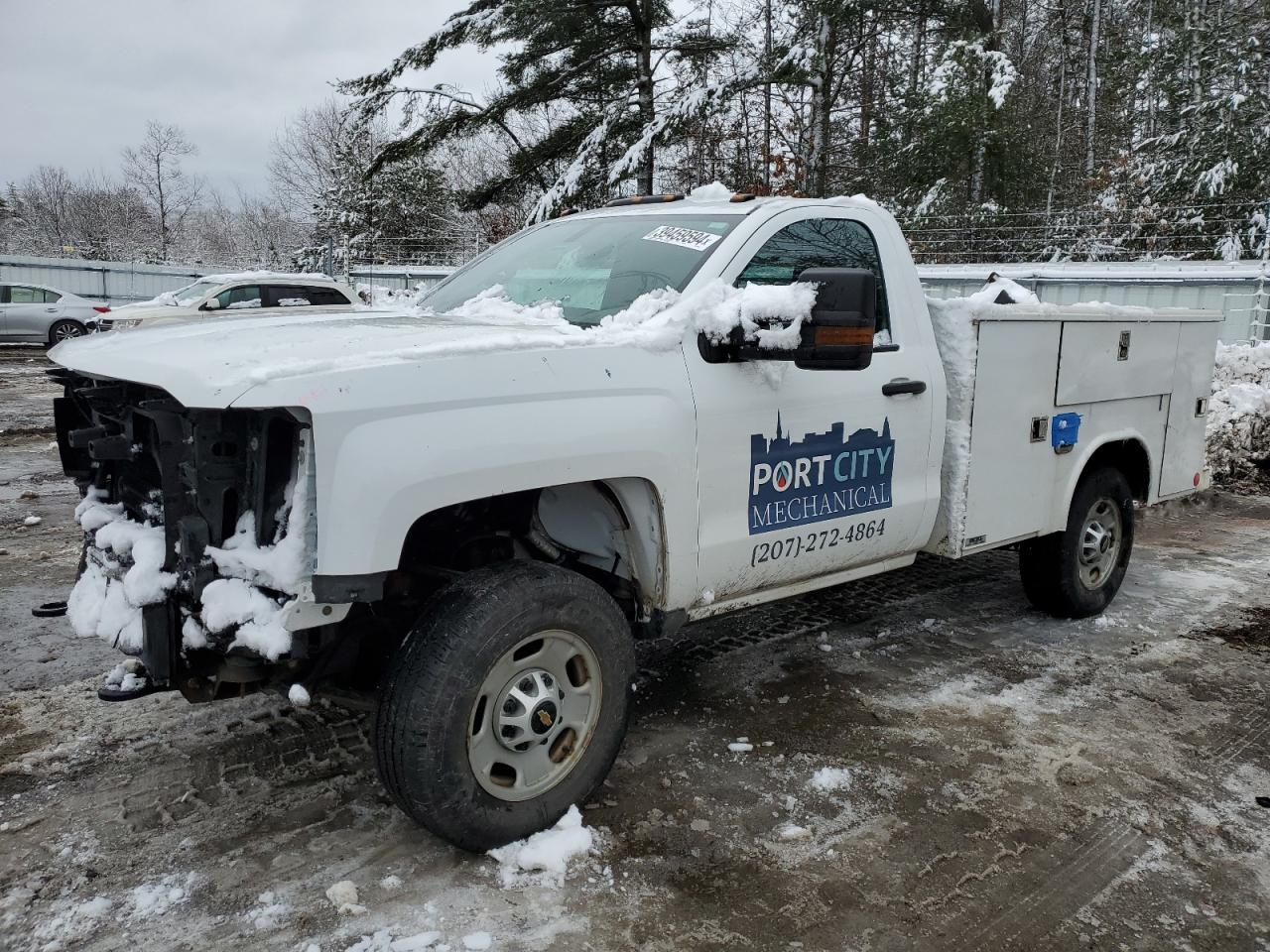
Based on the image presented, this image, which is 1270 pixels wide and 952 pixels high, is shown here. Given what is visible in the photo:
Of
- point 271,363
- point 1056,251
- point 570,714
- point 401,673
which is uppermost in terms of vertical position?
point 1056,251

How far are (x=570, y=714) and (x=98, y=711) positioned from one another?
213cm

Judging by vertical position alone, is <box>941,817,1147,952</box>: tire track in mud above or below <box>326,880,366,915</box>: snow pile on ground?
below

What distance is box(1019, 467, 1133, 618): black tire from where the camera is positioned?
502 cm

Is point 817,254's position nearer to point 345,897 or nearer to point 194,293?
point 345,897

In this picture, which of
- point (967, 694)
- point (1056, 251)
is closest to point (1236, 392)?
point (967, 694)

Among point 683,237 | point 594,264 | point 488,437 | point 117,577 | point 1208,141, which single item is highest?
point 1208,141

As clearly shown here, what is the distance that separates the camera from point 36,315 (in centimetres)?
2088

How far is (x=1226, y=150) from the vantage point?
16859 millimetres

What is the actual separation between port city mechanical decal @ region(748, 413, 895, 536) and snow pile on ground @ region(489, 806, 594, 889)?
1.20 m

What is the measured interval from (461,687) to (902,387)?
2.25 m

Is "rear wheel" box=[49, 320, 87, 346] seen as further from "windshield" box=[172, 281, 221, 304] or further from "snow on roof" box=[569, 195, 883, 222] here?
"snow on roof" box=[569, 195, 883, 222]

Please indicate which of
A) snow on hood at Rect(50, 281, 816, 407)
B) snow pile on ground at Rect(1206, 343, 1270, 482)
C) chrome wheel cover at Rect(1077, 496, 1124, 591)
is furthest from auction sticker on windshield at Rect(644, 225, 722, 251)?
snow pile on ground at Rect(1206, 343, 1270, 482)

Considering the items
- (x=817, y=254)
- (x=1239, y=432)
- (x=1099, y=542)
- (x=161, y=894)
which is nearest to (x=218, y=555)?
(x=161, y=894)

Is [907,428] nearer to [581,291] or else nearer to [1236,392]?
[581,291]
